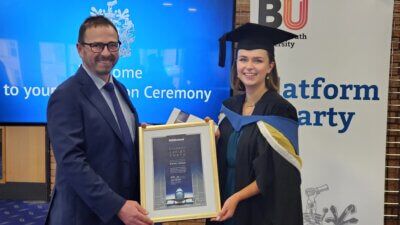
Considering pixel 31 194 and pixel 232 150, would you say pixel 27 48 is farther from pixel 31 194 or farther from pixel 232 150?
pixel 31 194

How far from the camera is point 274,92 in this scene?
2084 mm

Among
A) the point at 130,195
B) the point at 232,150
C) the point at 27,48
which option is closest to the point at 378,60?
the point at 232,150

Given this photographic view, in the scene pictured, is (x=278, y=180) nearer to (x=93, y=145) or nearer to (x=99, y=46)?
(x=93, y=145)

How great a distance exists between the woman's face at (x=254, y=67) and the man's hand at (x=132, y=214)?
798 millimetres

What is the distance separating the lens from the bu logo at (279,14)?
3.00 metres

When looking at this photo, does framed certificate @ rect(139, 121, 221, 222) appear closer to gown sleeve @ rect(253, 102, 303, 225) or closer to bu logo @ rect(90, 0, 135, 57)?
gown sleeve @ rect(253, 102, 303, 225)

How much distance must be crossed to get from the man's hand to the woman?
36cm

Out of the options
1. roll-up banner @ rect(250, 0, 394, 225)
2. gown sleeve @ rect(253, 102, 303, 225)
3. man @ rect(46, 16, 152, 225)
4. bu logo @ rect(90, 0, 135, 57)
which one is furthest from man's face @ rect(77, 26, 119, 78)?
roll-up banner @ rect(250, 0, 394, 225)

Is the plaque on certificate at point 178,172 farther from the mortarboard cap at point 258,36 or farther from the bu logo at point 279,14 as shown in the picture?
the bu logo at point 279,14

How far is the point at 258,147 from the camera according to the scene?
1973 mm

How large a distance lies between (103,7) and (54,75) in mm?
631

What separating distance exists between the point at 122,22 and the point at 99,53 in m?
1.18

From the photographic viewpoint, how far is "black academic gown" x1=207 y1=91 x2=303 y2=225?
1960mm

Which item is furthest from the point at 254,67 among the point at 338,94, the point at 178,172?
the point at 338,94
